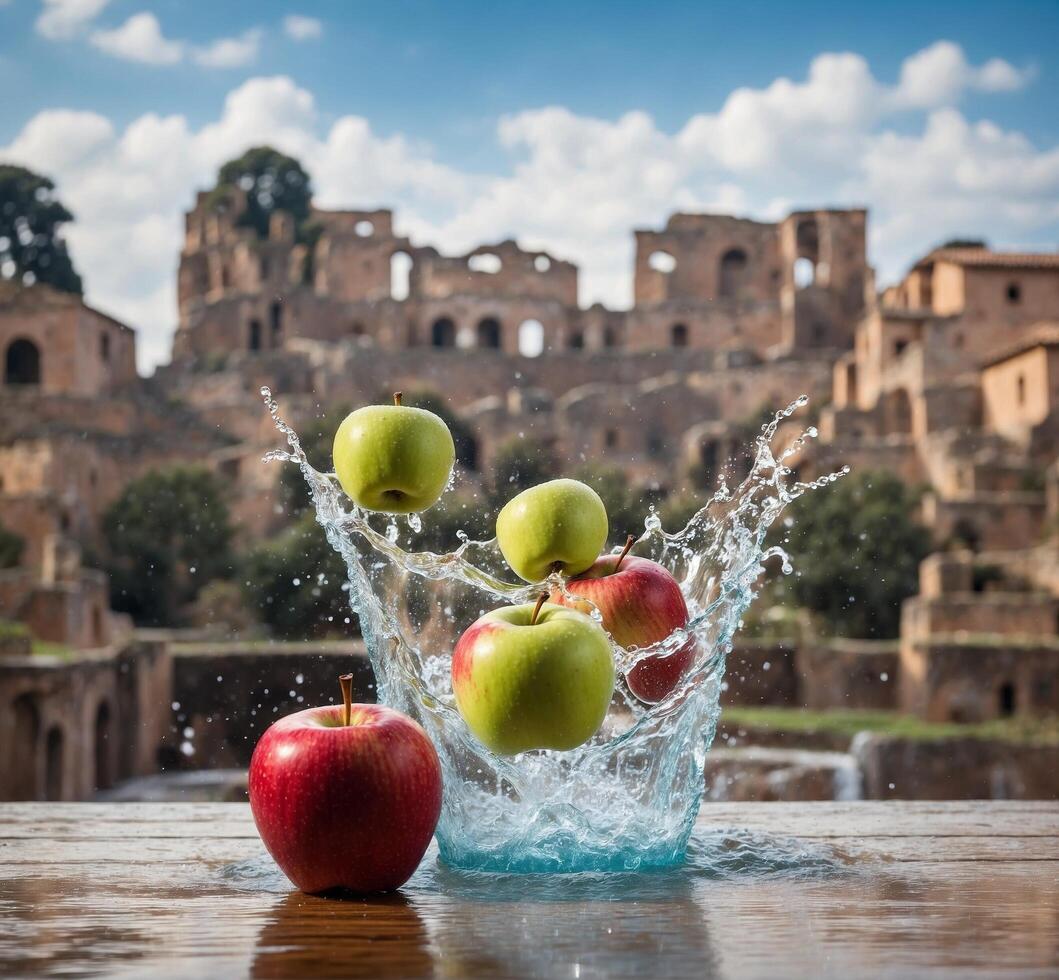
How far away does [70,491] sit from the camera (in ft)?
123

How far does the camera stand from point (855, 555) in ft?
105

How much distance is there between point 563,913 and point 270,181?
6391cm

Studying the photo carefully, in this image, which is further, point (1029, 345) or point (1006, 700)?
point (1029, 345)

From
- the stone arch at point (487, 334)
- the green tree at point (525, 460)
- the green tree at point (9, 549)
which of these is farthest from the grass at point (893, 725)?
the stone arch at point (487, 334)

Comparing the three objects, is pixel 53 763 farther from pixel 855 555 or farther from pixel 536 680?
pixel 536 680

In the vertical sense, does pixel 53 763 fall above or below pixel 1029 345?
below

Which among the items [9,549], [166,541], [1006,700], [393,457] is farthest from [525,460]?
[393,457]

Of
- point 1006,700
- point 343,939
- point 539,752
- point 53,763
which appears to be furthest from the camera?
point 1006,700

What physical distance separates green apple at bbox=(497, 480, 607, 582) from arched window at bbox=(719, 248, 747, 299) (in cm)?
5459

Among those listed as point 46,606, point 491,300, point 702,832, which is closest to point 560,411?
point 491,300

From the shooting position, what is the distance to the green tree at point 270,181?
207ft

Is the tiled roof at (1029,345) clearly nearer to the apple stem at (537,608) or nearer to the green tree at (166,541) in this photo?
the green tree at (166,541)

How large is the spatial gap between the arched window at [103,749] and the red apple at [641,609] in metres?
20.7

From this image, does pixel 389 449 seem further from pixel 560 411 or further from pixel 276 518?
pixel 560 411
